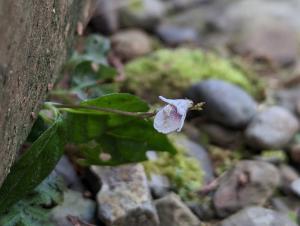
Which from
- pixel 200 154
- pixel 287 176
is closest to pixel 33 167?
pixel 200 154


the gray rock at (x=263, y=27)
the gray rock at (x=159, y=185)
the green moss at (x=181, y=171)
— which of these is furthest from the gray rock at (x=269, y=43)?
the gray rock at (x=159, y=185)

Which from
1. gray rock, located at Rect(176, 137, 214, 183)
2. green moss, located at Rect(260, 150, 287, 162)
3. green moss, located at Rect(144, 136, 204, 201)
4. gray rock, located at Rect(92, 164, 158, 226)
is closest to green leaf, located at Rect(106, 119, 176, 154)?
gray rock, located at Rect(92, 164, 158, 226)

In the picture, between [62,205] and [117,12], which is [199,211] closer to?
[62,205]

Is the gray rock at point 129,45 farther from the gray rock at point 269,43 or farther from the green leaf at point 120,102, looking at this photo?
the green leaf at point 120,102

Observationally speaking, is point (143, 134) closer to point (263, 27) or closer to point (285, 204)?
point (285, 204)

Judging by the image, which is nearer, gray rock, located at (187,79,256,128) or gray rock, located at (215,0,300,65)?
gray rock, located at (187,79,256,128)

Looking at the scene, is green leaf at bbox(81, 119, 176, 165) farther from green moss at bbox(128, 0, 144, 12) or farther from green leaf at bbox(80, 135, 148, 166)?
green moss at bbox(128, 0, 144, 12)

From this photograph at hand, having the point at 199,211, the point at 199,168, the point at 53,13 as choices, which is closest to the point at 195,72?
the point at 199,168

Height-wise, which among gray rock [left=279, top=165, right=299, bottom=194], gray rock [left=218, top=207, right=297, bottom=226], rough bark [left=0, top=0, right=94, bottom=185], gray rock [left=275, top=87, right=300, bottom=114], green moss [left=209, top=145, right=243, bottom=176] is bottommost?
green moss [left=209, top=145, right=243, bottom=176]
